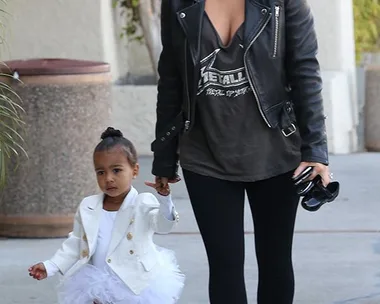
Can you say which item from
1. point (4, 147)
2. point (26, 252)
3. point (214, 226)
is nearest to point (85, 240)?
point (214, 226)

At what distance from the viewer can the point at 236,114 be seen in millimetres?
3607

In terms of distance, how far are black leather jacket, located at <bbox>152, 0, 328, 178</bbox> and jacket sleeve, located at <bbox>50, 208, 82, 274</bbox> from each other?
23.6 inches

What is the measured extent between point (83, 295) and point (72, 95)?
2.66 m

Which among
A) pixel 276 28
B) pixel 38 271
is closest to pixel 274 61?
pixel 276 28

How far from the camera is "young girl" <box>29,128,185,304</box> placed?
12.6ft

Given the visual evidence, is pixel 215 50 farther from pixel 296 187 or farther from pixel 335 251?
pixel 335 251

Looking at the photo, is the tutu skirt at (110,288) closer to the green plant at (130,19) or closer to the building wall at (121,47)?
the building wall at (121,47)

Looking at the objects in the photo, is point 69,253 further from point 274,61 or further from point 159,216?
point 274,61

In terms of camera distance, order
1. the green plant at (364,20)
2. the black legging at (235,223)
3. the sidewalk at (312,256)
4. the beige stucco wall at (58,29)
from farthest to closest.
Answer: the green plant at (364,20), the beige stucco wall at (58,29), the sidewalk at (312,256), the black legging at (235,223)

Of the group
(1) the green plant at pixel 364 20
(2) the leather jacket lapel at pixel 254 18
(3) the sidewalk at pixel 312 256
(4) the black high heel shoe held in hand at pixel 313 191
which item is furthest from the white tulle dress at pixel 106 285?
(1) the green plant at pixel 364 20

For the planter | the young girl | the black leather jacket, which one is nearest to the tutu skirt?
the young girl

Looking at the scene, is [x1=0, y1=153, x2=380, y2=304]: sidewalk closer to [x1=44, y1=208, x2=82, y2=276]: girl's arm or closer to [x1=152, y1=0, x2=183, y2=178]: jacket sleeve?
[x1=44, y1=208, x2=82, y2=276]: girl's arm

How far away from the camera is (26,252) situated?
6230mm

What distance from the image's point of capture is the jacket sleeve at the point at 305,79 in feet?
11.8
